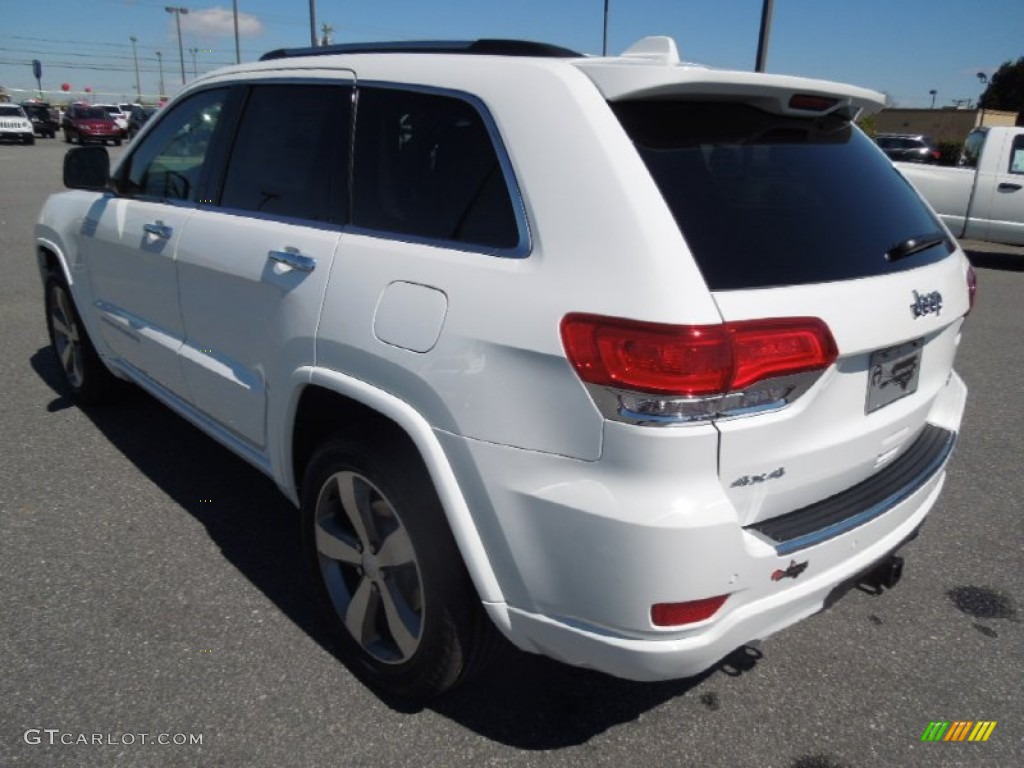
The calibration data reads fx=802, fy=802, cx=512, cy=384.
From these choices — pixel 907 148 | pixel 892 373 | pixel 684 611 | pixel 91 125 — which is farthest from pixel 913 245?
pixel 91 125

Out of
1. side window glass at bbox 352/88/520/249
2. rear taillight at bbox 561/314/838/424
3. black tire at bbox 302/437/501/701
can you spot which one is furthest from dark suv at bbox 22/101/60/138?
rear taillight at bbox 561/314/838/424

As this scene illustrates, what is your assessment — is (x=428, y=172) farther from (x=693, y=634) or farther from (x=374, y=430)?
(x=693, y=634)

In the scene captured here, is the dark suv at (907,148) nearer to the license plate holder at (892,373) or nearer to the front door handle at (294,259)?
the license plate holder at (892,373)

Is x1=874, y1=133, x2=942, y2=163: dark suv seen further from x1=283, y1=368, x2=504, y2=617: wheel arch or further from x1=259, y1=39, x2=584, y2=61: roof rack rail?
x1=283, y1=368, x2=504, y2=617: wheel arch

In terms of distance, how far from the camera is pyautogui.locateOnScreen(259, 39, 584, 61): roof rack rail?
217 centimetres

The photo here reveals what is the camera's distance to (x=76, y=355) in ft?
15.0

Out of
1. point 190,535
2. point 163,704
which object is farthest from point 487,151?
point 190,535

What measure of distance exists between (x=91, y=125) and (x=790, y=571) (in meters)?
41.2

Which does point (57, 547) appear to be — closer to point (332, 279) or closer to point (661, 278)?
point (332, 279)

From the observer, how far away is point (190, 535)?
3332mm

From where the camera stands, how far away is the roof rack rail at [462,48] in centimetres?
217

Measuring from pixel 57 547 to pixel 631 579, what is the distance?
8.36 feet

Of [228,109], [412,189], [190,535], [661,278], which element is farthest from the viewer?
[190,535]

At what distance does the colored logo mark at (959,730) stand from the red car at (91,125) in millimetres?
40781
